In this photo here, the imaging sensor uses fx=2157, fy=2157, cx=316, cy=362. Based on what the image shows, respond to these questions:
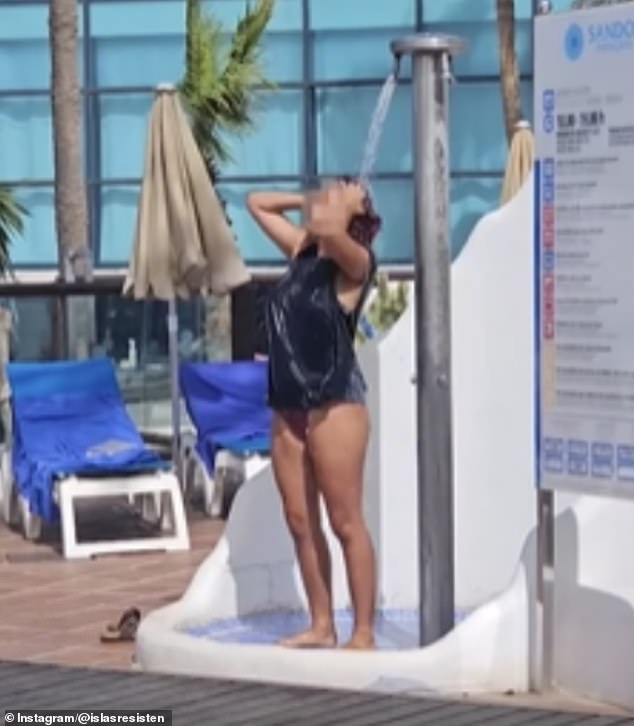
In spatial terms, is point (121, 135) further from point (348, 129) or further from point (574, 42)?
point (574, 42)

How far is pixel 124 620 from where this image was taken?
839 centimetres

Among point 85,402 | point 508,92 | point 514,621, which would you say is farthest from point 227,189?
point 514,621

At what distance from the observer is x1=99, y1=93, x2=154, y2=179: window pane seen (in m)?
25.5

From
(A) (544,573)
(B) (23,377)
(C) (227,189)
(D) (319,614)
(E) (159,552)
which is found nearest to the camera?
(A) (544,573)

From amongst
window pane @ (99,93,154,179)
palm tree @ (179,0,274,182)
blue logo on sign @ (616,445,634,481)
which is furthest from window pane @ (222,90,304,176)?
blue logo on sign @ (616,445,634,481)

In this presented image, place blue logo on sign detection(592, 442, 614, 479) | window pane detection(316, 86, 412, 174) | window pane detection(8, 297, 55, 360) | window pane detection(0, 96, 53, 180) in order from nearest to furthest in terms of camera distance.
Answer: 1. blue logo on sign detection(592, 442, 614, 479)
2. window pane detection(8, 297, 55, 360)
3. window pane detection(316, 86, 412, 174)
4. window pane detection(0, 96, 53, 180)

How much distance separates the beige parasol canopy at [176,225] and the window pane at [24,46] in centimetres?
1337

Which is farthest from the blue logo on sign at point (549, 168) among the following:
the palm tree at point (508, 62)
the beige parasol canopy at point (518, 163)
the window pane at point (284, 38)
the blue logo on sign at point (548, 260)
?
the window pane at point (284, 38)

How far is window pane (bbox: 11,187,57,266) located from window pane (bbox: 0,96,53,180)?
21 cm

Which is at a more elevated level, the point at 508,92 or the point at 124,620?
the point at 508,92

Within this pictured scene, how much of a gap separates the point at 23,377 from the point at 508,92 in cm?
1038

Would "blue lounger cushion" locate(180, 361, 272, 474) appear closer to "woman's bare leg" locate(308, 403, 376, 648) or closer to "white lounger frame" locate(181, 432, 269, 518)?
"white lounger frame" locate(181, 432, 269, 518)

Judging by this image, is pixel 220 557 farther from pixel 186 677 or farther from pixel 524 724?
pixel 524 724

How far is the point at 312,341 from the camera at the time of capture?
7023mm
